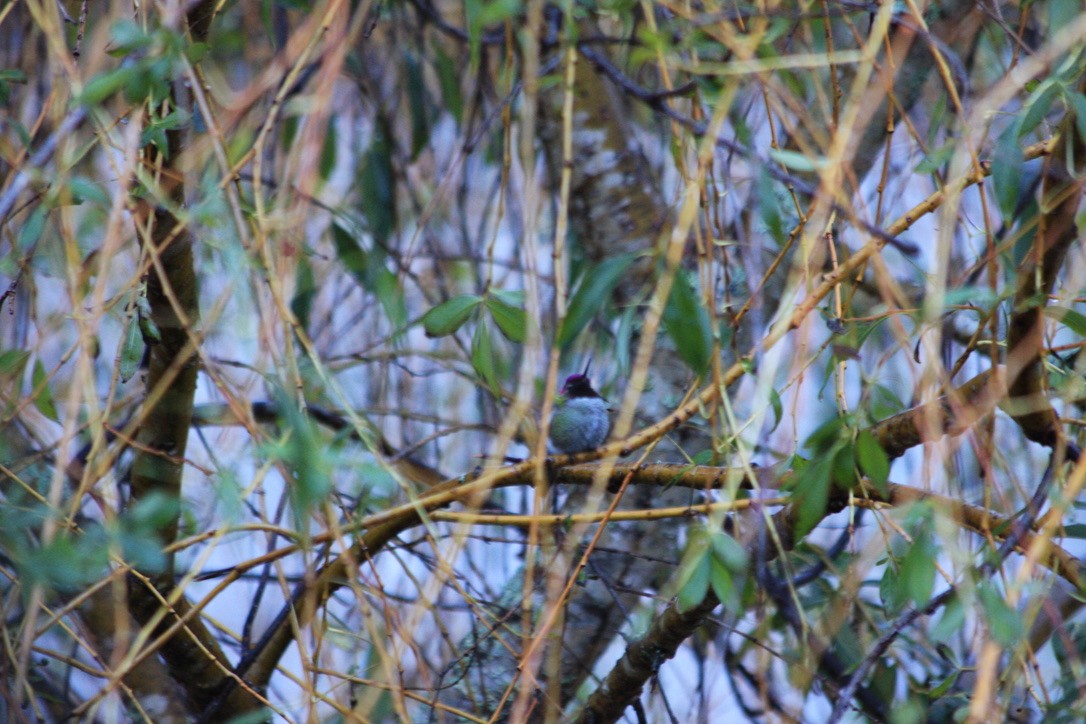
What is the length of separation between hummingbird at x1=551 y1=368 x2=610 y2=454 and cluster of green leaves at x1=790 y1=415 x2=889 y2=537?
36.2 inches

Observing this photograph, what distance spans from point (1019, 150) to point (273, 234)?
0.87 meters

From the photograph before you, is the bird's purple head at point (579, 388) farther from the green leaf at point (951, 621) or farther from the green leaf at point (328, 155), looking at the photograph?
the green leaf at point (951, 621)

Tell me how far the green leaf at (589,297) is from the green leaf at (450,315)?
0.24 metres

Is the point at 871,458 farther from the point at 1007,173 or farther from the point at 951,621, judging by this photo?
the point at 1007,173

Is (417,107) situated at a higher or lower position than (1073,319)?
higher

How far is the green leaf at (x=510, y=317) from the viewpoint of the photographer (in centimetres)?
131

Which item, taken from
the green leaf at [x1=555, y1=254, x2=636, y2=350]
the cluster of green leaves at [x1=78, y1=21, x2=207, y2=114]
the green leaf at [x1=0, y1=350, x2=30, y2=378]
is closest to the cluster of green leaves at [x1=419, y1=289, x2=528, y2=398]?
the green leaf at [x1=555, y1=254, x2=636, y2=350]

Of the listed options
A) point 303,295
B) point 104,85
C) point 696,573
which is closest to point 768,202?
point 696,573

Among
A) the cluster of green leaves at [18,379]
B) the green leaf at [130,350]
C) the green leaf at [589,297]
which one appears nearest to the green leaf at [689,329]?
the green leaf at [589,297]

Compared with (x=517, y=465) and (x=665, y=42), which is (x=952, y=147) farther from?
(x=517, y=465)

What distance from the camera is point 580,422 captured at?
212 cm

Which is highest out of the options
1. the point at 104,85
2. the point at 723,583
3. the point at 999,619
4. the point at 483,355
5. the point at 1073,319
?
the point at 104,85

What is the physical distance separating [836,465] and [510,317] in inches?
16.9

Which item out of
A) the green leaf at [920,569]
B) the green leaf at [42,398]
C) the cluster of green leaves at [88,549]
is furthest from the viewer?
the green leaf at [42,398]
